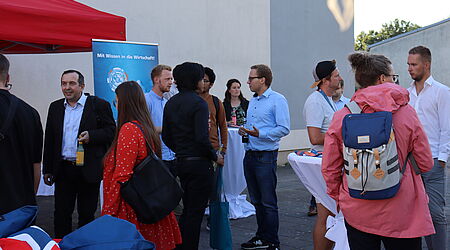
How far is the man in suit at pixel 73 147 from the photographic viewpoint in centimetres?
466

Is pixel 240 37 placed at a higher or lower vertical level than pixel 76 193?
higher

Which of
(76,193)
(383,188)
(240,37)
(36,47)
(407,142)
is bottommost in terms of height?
(76,193)

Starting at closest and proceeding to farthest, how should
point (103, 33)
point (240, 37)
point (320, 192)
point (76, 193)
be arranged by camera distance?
point (320, 192) < point (76, 193) < point (103, 33) < point (240, 37)

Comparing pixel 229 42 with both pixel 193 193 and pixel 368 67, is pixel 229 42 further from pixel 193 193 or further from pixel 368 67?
pixel 368 67

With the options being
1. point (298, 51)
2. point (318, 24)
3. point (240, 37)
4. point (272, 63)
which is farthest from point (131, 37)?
point (318, 24)

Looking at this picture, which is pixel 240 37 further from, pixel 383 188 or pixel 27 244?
pixel 27 244

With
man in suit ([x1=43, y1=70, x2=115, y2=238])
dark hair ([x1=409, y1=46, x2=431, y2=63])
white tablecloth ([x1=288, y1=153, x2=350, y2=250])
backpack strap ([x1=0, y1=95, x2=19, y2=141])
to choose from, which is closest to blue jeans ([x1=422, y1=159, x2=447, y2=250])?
white tablecloth ([x1=288, y1=153, x2=350, y2=250])

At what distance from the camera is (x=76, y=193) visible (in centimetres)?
490

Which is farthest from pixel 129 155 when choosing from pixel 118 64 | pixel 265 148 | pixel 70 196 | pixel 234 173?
pixel 234 173

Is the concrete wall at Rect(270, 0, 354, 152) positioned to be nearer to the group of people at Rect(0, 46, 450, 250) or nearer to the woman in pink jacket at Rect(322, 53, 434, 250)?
the group of people at Rect(0, 46, 450, 250)

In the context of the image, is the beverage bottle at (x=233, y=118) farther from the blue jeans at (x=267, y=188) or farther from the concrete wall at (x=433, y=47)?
the concrete wall at (x=433, y=47)

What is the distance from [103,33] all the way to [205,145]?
1.89 metres

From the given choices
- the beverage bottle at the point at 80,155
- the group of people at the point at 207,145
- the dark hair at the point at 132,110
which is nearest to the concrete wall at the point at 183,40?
the group of people at the point at 207,145

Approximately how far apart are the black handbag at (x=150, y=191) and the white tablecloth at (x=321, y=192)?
1.11 metres
